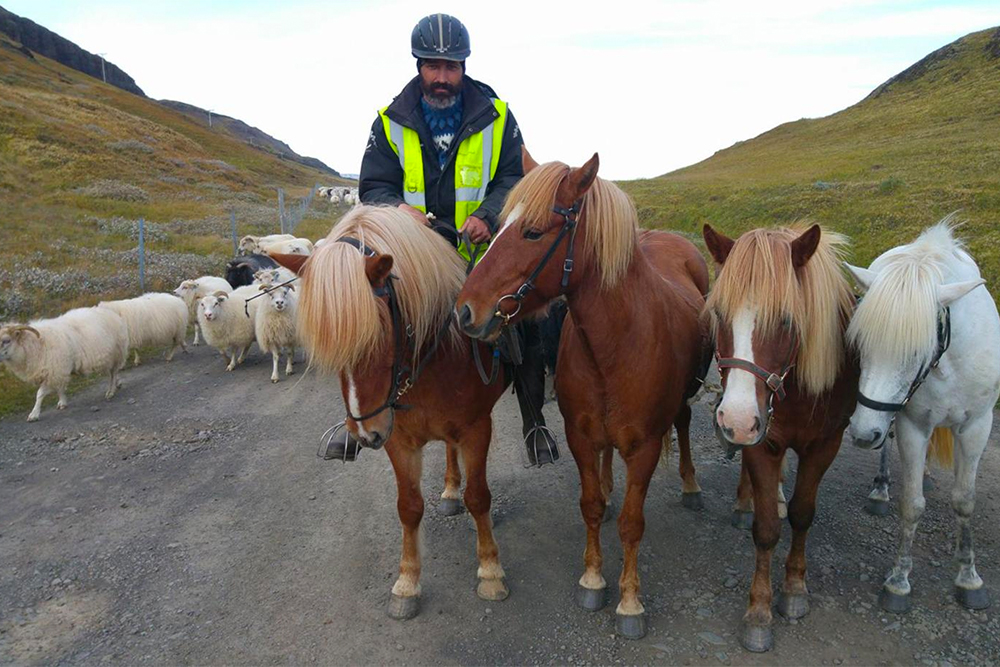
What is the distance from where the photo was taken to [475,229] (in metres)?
3.96

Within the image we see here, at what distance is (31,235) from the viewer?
804 inches

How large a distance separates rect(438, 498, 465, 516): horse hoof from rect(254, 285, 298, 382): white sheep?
5.84 metres

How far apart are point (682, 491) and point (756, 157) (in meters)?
57.3

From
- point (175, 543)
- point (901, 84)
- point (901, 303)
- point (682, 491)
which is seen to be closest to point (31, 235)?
point (175, 543)

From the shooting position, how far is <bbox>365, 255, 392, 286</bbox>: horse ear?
315 centimetres

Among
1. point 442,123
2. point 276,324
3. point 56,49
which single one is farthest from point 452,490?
point 56,49

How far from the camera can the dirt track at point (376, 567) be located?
3658mm

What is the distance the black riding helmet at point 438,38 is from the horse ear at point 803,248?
2514mm

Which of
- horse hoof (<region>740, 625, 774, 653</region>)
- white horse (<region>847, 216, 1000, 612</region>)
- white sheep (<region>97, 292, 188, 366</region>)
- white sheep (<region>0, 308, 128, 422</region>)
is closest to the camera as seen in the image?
white horse (<region>847, 216, 1000, 612</region>)

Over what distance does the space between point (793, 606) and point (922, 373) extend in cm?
162

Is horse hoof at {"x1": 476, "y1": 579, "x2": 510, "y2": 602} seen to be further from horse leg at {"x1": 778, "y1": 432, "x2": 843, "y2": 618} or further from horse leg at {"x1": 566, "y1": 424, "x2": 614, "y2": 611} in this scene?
horse leg at {"x1": 778, "y1": 432, "x2": 843, "y2": 618}

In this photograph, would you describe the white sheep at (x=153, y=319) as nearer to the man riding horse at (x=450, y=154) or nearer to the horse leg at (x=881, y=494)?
the man riding horse at (x=450, y=154)

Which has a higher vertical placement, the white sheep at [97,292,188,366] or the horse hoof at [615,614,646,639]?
the white sheep at [97,292,188,366]

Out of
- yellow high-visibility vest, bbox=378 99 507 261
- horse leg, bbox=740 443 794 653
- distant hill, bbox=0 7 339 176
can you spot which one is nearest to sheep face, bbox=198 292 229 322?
yellow high-visibility vest, bbox=378 99 507 261
